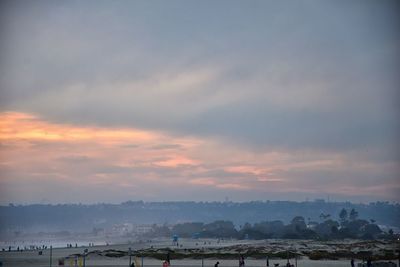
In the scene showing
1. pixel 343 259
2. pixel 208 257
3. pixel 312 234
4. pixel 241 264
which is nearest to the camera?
pixel 241 264

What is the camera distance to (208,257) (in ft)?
217

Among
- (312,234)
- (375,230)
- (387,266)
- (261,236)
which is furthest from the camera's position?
(375,230)

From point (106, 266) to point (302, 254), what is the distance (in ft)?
82.7

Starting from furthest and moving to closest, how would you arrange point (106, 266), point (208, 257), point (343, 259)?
point (208, 257), point (343, 259), point (106, 266)

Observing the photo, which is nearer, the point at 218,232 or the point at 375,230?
the point at 375,230

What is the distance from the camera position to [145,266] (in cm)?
5384

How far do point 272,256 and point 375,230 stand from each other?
104126 millimetres

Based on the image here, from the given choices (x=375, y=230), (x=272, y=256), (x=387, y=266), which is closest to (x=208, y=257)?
(x=272, y=256)

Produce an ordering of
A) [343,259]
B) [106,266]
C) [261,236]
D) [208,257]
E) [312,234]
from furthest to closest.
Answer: [261,236]
[312,234]
[208,257]
[343,259]
[106,266]

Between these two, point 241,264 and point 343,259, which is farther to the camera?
point 343,259

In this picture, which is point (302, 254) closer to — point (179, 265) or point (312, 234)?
point (179, 265)

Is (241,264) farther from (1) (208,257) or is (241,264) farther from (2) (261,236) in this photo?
(2) (261,236)

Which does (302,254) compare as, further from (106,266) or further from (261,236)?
(261,236)

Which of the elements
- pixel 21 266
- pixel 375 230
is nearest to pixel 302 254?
pixel 21 266
